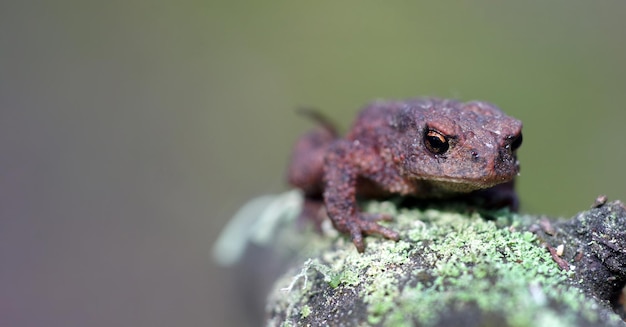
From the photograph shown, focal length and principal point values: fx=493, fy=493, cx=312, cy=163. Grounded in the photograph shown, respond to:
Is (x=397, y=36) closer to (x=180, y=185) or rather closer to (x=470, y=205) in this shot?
(x=180, y=185)

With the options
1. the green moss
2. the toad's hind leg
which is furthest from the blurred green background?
the green moss

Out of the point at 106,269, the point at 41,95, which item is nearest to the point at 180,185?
the point at 106,269

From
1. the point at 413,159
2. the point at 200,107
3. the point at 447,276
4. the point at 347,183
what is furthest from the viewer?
the point at 200,107

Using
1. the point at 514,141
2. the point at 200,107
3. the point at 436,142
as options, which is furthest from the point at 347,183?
the point at 200,107

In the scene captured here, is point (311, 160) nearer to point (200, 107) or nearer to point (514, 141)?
point (514, 141)

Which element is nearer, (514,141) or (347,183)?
(514,141)

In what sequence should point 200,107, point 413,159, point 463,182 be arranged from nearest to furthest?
point 463,182 → point 413,159 → point 200,107

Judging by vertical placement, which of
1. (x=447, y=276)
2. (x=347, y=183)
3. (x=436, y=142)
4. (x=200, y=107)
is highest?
(x=436, y=142)
